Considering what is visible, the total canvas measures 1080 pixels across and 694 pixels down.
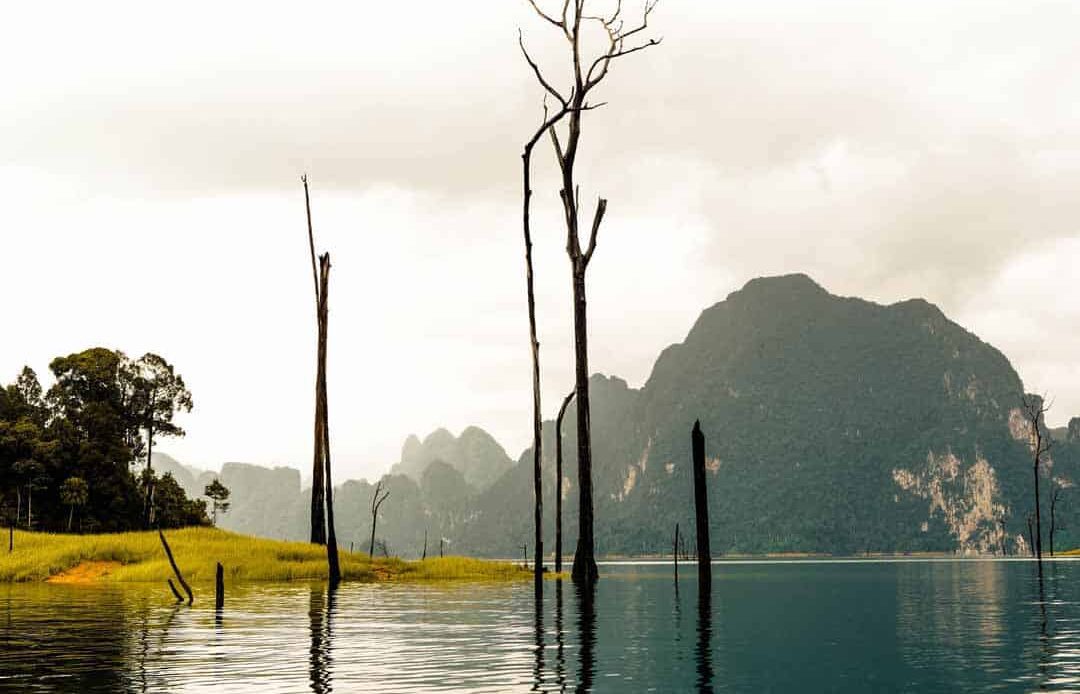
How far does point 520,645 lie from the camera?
19.9 metres

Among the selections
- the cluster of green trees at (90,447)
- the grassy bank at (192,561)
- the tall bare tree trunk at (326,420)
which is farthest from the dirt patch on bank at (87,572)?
the cluster of green trees at (90,447)

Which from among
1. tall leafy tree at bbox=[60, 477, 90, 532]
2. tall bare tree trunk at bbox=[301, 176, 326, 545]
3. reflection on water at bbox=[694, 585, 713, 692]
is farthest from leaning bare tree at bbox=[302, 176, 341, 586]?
tall leafy tree at bbox=[60, 477, 90, 532]

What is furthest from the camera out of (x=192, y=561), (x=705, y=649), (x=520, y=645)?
(x=192, y=561)

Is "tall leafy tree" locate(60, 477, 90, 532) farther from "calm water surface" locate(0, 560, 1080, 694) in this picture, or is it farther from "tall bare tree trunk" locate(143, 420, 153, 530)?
"calm water surface" locate(0, 560, 1080, 694)

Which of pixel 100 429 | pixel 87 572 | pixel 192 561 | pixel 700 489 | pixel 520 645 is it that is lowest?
pixel 87 572

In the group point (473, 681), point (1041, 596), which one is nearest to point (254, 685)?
point (473, 681)

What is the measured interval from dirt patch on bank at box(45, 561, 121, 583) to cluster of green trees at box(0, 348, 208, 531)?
20334mm

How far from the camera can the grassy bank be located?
45.7m

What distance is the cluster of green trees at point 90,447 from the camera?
A: 71.1m

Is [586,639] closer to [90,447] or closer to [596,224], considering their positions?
[596,224]

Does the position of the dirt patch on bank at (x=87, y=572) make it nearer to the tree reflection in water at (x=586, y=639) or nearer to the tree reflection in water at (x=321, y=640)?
the tree reflection in water at (x=321, y=640)

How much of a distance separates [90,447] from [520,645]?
211 ft

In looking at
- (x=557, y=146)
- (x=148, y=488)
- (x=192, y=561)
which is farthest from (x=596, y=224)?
(x=148, y=488)

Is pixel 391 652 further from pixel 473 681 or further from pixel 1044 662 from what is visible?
pixel 1044 662
